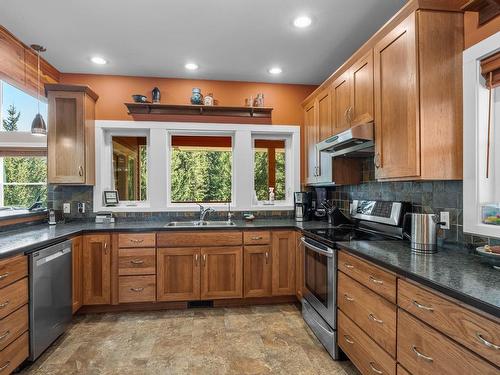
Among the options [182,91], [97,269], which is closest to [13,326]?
[97,269]

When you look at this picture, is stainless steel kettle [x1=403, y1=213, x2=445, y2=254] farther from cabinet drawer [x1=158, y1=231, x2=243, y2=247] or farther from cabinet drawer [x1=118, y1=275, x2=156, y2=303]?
cabinet drawer [x1=118, y1=275, x2=156, y2=303]

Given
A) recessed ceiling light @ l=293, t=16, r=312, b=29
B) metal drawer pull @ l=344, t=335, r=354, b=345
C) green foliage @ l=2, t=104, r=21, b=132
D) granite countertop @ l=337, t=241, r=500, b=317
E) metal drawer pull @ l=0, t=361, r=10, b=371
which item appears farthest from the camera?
green foliage @ l=2, t=104, r=21, b=132

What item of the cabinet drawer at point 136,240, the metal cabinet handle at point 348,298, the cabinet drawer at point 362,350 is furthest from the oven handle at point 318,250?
the cabinet drawer at point 136,240

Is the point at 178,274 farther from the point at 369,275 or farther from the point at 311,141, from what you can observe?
the point at 311,141

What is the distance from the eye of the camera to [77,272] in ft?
9.00

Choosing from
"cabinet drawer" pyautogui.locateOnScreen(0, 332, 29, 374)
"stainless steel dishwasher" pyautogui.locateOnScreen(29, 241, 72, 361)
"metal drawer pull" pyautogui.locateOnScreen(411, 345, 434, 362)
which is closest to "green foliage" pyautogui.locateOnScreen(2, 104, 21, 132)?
"stainless steel dishwasher" pyautogui.locateOnScreen(29, 241, 72, 361)

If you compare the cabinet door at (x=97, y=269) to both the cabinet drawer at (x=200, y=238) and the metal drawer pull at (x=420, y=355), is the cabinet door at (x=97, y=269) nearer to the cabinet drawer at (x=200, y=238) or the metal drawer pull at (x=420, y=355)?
the cabinet drawer at (x=200, y=238)

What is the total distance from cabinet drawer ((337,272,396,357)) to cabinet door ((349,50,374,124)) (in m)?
1.25

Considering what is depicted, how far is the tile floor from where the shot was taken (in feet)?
6.70

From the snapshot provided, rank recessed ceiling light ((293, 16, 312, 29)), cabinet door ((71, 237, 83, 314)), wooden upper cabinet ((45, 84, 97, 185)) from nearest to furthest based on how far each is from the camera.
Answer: recessed ceiling light ((293, 16, 312, 29))
cabinet door ((71, 237, 83, 314))
wooden upper cabinet ((45, 84, 97, 185))

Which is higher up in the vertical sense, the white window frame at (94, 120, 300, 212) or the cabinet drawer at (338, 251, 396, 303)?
the white window frame at (94, 120, 300, 212)

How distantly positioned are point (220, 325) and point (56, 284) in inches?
56.2

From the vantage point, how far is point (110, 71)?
3316mm

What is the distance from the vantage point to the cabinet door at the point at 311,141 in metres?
3.32
